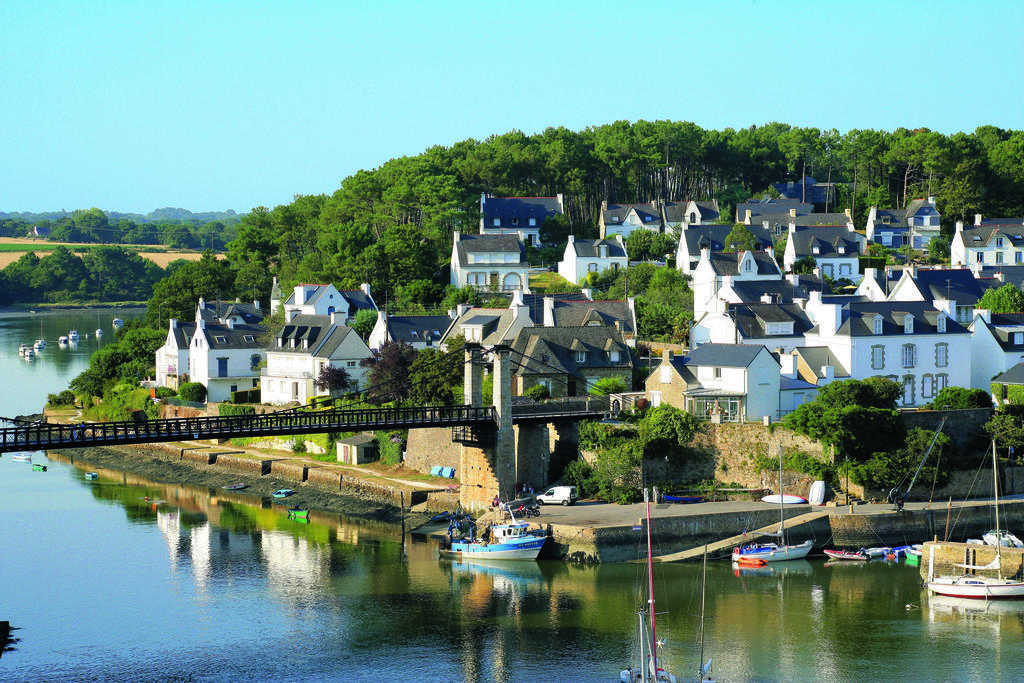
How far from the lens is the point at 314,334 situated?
59.8 metres

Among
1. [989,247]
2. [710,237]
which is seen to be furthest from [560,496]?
[989,247]

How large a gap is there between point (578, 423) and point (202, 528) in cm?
1332

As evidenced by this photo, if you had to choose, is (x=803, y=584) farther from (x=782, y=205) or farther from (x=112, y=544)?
A: (x=782, y=205)

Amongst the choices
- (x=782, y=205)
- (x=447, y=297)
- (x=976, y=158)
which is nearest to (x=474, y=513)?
(x=447, y=297)

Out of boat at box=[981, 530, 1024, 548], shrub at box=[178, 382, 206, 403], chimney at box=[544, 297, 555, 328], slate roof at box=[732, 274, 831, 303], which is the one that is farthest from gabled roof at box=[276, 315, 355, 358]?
boat at box=[981, 530, 1024, 548]

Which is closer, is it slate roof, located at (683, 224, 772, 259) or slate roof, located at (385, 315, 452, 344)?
slate roof, located at (385, 315, 452, 344)

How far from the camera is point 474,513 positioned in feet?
141

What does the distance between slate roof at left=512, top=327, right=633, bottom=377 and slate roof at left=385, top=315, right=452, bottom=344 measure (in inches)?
325

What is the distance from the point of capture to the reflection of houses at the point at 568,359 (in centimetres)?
4994

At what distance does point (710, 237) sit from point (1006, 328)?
24825mm

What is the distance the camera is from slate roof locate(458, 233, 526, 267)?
73938 millimetres

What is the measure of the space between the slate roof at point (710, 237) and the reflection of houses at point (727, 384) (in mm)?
27982

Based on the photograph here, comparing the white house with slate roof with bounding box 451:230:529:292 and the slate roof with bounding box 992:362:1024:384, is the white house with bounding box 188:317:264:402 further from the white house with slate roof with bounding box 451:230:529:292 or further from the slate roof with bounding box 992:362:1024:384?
the slate roof with bounding box 992:362:1024:384

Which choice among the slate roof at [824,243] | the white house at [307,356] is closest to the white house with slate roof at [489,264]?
the white house at [307,356]
